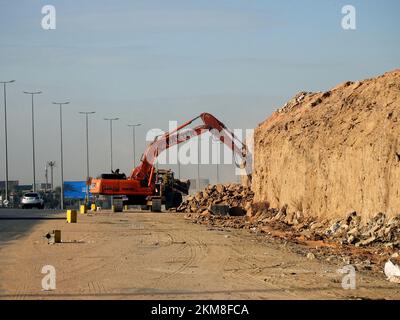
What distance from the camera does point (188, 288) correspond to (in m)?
16.4

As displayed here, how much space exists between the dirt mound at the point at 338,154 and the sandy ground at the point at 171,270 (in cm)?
428

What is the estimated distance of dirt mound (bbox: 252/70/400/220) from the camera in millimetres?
29781

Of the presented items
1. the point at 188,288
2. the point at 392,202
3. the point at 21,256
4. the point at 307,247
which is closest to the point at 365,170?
the point at 392,202

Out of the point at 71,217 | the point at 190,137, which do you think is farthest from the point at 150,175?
the point at 71,217

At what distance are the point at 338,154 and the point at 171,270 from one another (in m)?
17.7

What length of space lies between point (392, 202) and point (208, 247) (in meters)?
6.40

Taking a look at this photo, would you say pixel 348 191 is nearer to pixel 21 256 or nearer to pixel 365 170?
pixel 365 170

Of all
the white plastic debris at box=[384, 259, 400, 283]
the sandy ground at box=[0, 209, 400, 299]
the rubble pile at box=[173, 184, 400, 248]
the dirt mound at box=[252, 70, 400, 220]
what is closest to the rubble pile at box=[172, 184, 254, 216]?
the rubble pile at box=[173, 184, 400, 248]

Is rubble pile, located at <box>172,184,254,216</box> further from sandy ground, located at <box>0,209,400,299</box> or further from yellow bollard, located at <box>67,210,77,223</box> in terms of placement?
sandy ground, located at <box>0,209,400,299</box>

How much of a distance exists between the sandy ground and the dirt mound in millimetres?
4277

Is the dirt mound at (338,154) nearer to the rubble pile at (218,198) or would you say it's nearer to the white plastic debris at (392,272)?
the rubble pile at (218,198)

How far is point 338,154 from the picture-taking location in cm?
3575

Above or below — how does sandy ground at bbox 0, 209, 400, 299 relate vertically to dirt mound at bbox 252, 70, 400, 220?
below

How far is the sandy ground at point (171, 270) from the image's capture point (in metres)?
15.8
